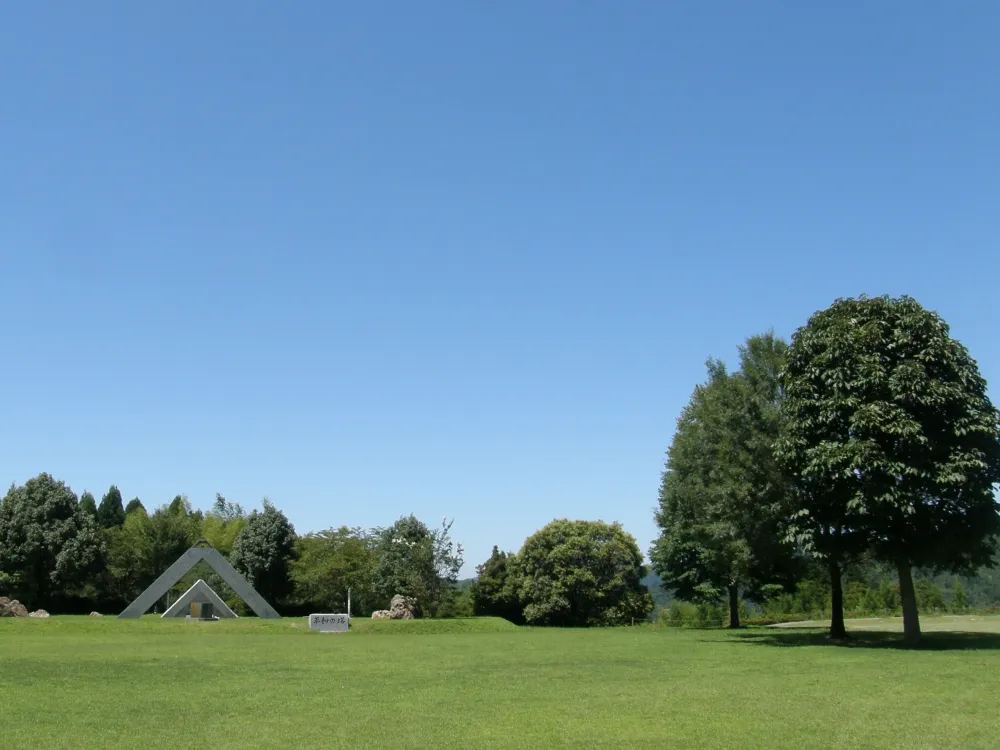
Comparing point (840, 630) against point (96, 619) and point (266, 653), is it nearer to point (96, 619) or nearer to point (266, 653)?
point (266, 653)

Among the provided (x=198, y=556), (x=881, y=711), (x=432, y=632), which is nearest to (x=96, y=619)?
(x=198, y=556)

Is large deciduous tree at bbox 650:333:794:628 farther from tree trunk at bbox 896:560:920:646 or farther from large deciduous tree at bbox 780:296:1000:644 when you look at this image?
tree trunk at bbox 896:560:920:646

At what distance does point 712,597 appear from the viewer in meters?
46.5

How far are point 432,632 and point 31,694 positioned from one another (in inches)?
1101

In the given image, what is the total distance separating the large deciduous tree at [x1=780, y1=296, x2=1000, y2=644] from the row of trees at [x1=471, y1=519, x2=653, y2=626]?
88.5 ft

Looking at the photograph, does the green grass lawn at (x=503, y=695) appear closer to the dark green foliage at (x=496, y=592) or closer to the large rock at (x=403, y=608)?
the large rock at (x=403, y=608)

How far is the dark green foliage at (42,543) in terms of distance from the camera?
194ft

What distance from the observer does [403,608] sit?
176ft

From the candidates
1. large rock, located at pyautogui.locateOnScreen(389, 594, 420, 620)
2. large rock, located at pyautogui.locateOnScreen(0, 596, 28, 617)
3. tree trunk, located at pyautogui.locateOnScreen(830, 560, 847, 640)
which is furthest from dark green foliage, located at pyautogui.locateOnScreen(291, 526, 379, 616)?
tree trunk, located at pyautogui.locateOnScreen(830, 560, 847, 640)

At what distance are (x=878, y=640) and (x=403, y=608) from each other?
30473 millimetres

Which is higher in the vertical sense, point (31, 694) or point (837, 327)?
point (837, 327)

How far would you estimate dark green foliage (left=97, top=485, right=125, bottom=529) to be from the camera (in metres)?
80.2

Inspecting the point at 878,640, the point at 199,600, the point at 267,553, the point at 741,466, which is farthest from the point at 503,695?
the point at 267,553

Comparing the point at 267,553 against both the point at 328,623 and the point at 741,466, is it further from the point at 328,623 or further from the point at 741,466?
the point at 741,466
